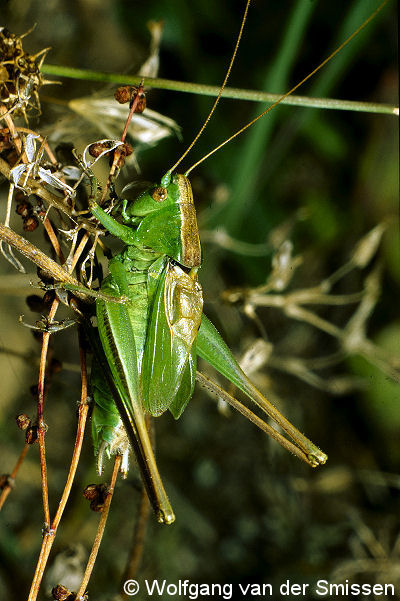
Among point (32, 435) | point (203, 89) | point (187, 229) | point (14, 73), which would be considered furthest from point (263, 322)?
point (14, 73)

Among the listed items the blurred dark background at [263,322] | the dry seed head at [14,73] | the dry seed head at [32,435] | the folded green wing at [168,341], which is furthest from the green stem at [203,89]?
the dry seed head at [32,435]

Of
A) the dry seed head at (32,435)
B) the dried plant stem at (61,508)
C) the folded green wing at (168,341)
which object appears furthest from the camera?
the folded green wing at (168,341)

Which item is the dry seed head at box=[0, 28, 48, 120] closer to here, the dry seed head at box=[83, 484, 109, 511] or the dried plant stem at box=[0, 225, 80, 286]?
the dried plant stem at box=[0, 225, 80, 286]

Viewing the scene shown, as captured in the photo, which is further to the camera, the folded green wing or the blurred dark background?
the blurred dark background

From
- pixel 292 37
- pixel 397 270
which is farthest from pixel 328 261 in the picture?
pixel 292 37

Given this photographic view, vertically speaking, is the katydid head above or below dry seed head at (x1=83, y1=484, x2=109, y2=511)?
above

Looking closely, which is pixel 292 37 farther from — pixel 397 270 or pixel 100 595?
pixel 100 595

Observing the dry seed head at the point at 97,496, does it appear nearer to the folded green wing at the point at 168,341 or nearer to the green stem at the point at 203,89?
the folded green wing at the point at 168,341

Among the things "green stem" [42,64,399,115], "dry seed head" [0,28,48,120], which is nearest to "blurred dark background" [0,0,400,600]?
"green stem" [42,64,399,115]
